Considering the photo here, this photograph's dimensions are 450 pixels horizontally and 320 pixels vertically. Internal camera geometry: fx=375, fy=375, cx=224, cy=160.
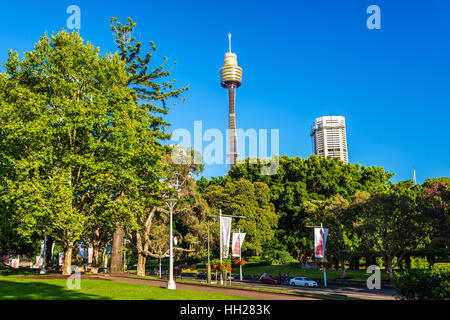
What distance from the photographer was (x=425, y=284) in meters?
16.0

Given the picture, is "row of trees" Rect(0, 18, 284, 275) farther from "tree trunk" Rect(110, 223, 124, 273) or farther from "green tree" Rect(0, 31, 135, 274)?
"tree trunk" Rect(110, 223, 124, 273)

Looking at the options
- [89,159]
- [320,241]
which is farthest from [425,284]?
[320,241]

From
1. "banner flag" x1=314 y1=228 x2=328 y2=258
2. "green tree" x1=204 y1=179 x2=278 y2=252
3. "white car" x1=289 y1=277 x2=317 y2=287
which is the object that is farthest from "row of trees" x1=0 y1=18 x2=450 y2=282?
"green tree" x1=204 y1=179 x2=278 y2=252

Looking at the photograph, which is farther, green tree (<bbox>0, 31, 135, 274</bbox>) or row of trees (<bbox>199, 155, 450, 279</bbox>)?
row of trees (<bbox>199, 155, 450, 279</bbox>)

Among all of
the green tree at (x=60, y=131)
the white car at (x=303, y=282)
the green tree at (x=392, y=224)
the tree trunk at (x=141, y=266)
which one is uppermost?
the green tree at (x=60, y=131)

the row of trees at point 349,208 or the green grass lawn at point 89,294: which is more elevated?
the row of trees at point 349,208

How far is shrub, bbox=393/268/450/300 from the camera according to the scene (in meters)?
14.8

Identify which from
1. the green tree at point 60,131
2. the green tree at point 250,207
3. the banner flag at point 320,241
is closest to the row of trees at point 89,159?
the green tree at point 60,131

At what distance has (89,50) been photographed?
108 ft

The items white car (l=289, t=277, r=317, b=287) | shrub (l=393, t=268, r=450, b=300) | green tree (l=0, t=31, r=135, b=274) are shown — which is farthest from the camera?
white car (l=289, t=277, r=317, b=287)

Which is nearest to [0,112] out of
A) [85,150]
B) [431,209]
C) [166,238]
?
[85,150]

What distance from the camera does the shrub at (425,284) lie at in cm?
1482

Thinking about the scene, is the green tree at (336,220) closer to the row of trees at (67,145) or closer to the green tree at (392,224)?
the green tree at (392,224)

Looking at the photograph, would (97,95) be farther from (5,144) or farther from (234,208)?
(234,208)
